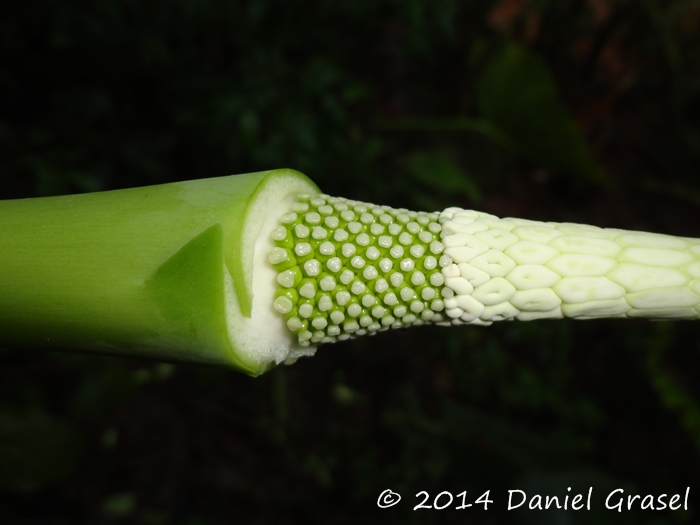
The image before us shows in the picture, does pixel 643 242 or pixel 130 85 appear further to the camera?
pixel 130 85

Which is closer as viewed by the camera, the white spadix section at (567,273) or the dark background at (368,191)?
the white spadix section at (567,273)

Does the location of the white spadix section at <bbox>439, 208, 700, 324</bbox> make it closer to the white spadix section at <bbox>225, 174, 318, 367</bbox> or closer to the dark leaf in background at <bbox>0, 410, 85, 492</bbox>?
the white spadix section at <bbox>225, 174, 318, 367</bbox>

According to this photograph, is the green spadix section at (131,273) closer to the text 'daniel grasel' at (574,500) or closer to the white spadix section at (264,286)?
the white spadix section at (264,286)

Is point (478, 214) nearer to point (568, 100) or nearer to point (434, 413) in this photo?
point (434, 413)

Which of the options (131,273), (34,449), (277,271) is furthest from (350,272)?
(34,449)

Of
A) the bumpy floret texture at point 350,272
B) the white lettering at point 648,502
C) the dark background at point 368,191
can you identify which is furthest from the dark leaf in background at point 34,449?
the white lettering at point 648,502

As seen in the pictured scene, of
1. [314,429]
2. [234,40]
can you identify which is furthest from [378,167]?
[314,429]
